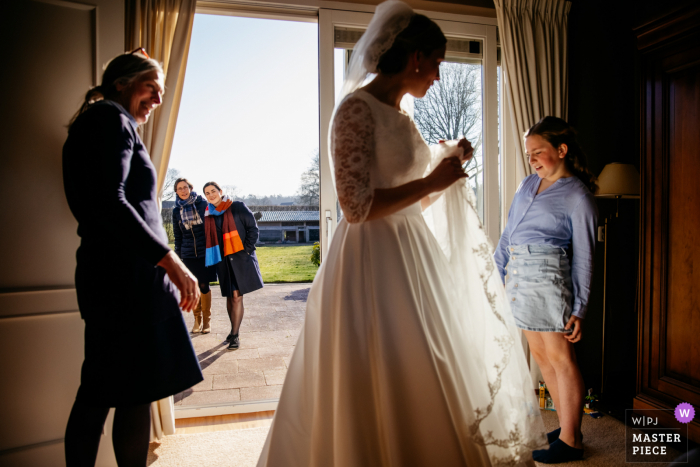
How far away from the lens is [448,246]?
141 centimetres

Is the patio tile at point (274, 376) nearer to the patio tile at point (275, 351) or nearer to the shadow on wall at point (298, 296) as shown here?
the patio tile at point (275, 351)

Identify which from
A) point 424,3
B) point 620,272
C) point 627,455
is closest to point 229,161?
point 424,3

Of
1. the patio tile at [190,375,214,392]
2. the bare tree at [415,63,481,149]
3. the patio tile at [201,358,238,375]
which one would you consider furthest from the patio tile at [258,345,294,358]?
the bare tree at [415,63,481,149]

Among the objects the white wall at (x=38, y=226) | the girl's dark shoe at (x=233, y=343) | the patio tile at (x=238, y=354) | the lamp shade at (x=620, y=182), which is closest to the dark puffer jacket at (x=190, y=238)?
the girl's dark shoe at (x=233, y=343)

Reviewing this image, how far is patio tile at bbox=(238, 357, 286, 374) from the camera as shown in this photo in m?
3.77

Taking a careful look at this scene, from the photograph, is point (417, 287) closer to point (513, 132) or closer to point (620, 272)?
point (513, 132)

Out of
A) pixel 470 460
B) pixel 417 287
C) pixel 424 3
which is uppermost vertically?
pixel 424 3

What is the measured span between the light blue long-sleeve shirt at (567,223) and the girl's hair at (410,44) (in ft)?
3.12

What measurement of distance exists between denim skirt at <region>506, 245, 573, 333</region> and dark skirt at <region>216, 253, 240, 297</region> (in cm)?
274

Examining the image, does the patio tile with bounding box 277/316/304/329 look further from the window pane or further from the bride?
the bride

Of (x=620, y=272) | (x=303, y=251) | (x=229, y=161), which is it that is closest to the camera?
(x=620, y=272)

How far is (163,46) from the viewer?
7.16 ft

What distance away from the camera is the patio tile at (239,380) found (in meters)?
3.37

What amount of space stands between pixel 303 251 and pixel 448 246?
919 centimetres
